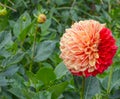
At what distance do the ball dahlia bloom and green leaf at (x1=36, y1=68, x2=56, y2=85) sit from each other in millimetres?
75

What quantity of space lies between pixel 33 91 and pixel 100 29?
22cm

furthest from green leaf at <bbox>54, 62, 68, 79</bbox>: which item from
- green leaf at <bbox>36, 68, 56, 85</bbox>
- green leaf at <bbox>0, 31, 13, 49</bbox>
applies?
green leaf at <bbox>0, 31, 13, 49</bbox>

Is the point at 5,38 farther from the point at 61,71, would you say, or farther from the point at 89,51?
the point at 89,51

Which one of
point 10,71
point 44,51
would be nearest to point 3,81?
point 10,71

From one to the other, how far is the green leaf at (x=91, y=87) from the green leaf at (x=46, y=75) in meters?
0.08

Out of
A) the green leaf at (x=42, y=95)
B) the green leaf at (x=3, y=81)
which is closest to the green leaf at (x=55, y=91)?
the green leaf at (x=42, y=95)

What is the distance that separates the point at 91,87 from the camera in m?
1.06

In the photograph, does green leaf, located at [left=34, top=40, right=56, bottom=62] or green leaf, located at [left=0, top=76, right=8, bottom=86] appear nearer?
green leaf, located at [left=0, top=76, right=8, bottom=86]

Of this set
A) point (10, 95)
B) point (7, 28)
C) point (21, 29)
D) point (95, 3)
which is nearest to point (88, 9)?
point (95, 3)

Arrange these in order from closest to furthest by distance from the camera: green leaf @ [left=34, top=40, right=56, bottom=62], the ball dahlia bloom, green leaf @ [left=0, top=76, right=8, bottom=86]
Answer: the ball dahlia bloom → green leaf @ [left=0, top=76, right=8, bottom=86] → green leaf @ [left=34, top=40, right=56, bottom=62]

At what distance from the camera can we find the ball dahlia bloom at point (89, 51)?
3.14 ft

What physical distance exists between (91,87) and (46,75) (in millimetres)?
101

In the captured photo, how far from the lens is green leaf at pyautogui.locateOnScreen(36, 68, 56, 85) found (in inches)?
40.9

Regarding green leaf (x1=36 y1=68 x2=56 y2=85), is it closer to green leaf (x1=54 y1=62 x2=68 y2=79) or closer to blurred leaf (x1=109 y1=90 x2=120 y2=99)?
green leaf (x1=54 y1=62 x2=68 y2=79)
